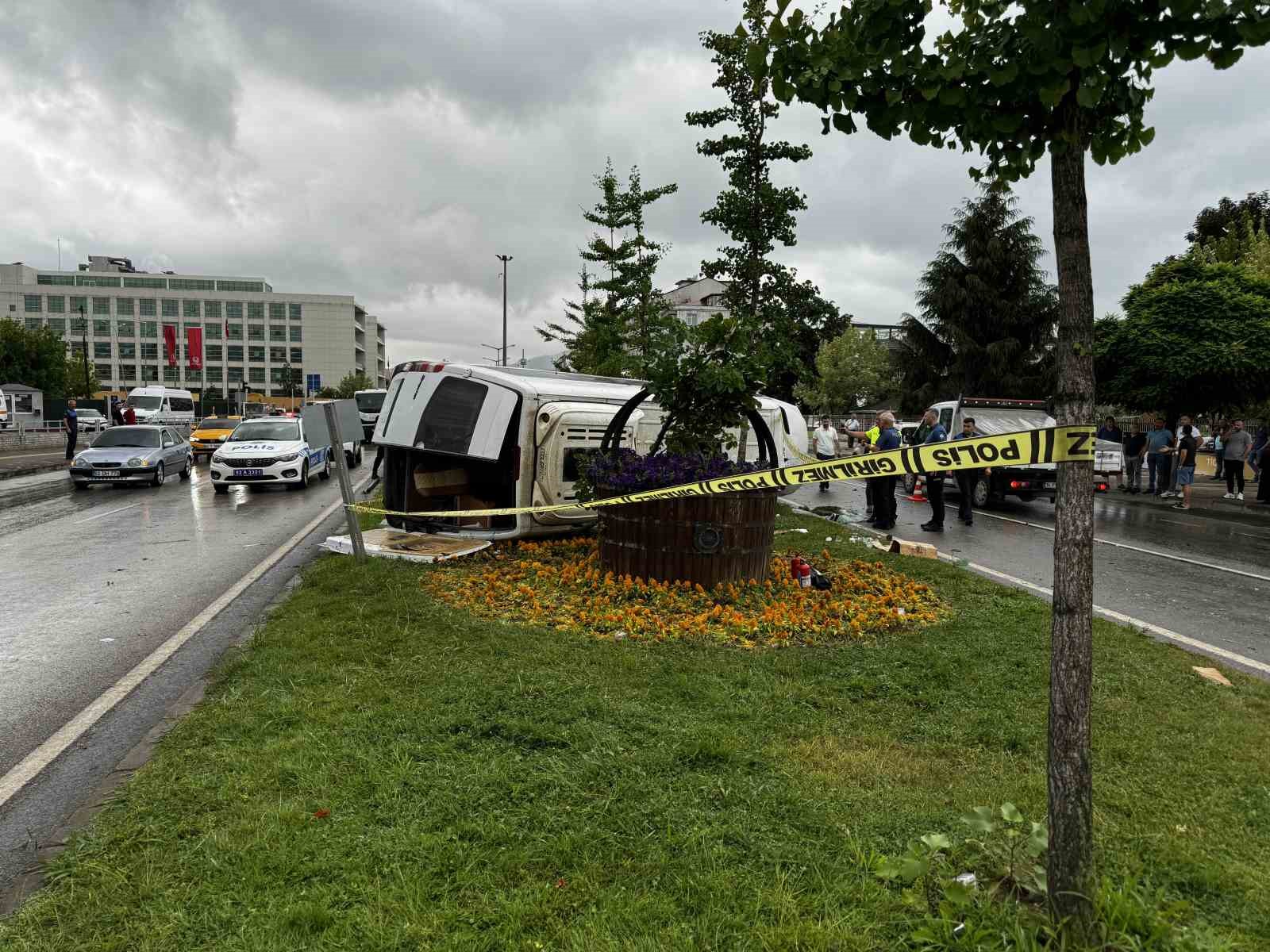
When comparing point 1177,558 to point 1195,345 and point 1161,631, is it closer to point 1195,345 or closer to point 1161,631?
point 1161,631

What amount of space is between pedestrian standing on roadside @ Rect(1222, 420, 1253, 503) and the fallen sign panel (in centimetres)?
1871

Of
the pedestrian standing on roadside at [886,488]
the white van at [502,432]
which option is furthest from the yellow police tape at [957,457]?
the pedestrian standing on roadside at [886,488]

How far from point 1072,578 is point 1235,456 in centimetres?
2160

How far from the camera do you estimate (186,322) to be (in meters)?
119

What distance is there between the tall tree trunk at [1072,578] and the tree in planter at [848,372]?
64.0 metres

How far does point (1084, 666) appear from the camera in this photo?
8.36 ft

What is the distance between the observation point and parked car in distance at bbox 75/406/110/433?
157ft

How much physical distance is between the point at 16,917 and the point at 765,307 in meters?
18.6

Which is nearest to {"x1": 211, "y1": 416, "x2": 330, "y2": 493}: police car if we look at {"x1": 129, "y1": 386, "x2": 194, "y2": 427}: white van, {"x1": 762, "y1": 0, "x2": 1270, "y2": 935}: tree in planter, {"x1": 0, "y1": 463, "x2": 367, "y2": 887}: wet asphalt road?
{"x1": 0, "y1": 463, "x2": 367, "y2": 887}: wet asphalt road

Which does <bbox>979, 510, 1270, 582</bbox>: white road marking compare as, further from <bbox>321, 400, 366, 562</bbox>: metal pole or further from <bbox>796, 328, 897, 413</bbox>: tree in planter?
<bbox>796, 328, 897, 413</bbox>: tree in planter

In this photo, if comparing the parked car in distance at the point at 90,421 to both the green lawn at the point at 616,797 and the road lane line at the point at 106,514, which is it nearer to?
the road lane line at the point at 106,514

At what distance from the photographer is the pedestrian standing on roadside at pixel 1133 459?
21.9 m

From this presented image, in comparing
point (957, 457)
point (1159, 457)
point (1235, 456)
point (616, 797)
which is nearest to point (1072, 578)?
point (957, 457)

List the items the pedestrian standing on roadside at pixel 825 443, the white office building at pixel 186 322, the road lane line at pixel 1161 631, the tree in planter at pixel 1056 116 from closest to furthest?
the tree in planter at pixel 1056 116
the road lane line at pixel 1161 631
the pedestrian standing on roadside at pixel 825 443
the white office building at pixel 186 322
